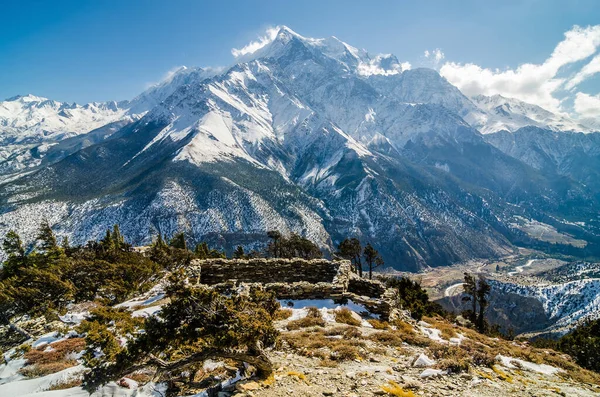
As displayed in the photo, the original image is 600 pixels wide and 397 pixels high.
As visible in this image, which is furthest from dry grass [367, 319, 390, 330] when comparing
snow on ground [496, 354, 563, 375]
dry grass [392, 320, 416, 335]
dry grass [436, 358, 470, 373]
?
dry grass [436, 358, 470, 373]

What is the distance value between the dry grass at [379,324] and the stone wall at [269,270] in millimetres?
9686

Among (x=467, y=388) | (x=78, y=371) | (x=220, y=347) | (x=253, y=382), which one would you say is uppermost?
(x=220, y=347)

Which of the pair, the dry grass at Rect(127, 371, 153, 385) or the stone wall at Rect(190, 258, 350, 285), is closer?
the dry grass at Rect(127, 371, 153, 385)

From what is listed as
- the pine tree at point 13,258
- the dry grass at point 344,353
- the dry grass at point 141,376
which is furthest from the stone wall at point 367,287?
the pine tree at point 13,258

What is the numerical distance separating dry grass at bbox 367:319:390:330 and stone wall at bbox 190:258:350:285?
31.8 feet

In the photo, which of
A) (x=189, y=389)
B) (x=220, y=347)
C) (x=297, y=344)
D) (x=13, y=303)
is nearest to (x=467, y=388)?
(x=297, y=344)

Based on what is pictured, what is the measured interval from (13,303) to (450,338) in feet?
120

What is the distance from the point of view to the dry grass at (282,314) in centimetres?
1967

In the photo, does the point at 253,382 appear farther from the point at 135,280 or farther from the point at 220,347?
the point at 135,280

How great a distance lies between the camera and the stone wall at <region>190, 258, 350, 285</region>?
30.2m

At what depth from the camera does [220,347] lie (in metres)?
9.20

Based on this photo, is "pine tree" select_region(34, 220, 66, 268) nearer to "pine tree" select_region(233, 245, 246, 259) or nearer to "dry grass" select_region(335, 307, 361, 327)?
"dry grass" select_region(335, 307, 361, 327)

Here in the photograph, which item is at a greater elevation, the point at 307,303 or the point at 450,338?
the point at 307,303

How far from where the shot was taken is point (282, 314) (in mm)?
20516
